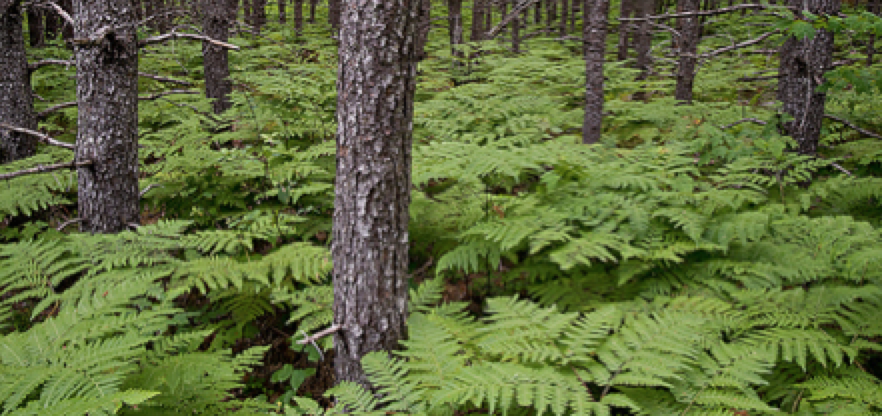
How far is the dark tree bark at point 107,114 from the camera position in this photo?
11.8 feet

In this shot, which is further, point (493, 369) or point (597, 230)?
point (597, 230)

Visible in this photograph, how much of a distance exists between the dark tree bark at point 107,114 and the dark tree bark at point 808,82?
600 centimetres

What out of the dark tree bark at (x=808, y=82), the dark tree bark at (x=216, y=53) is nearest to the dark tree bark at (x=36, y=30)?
the dark tree bark at (x=216, y=53)

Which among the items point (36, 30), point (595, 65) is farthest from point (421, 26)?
point (36, 30)

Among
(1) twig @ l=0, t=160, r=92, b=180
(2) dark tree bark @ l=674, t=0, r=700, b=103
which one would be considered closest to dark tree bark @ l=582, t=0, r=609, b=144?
(2) dark tree bark @ l=674, t=0, r=700, b=103

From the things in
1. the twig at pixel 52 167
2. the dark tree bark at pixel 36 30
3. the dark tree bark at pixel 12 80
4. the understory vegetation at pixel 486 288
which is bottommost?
the understory vegetation at pixel 486 288

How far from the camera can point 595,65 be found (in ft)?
18.9

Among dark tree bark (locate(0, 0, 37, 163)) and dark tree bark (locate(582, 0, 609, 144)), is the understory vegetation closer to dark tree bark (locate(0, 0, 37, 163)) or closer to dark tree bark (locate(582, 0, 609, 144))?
dark tree bark (locate(582, 0, 609, 144))

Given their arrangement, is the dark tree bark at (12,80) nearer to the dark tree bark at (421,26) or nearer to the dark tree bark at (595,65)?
the dark tree bark at (421,26)

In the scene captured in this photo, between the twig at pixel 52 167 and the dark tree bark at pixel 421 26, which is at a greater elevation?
the dark tree bark at pixel 421 26

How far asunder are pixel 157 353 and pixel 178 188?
2.46 metres

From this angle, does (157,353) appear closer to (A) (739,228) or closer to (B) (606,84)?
(A) (739,228)

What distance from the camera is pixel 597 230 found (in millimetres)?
3432

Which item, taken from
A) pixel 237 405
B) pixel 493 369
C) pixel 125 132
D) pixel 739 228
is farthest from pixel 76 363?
pixel 739 228
